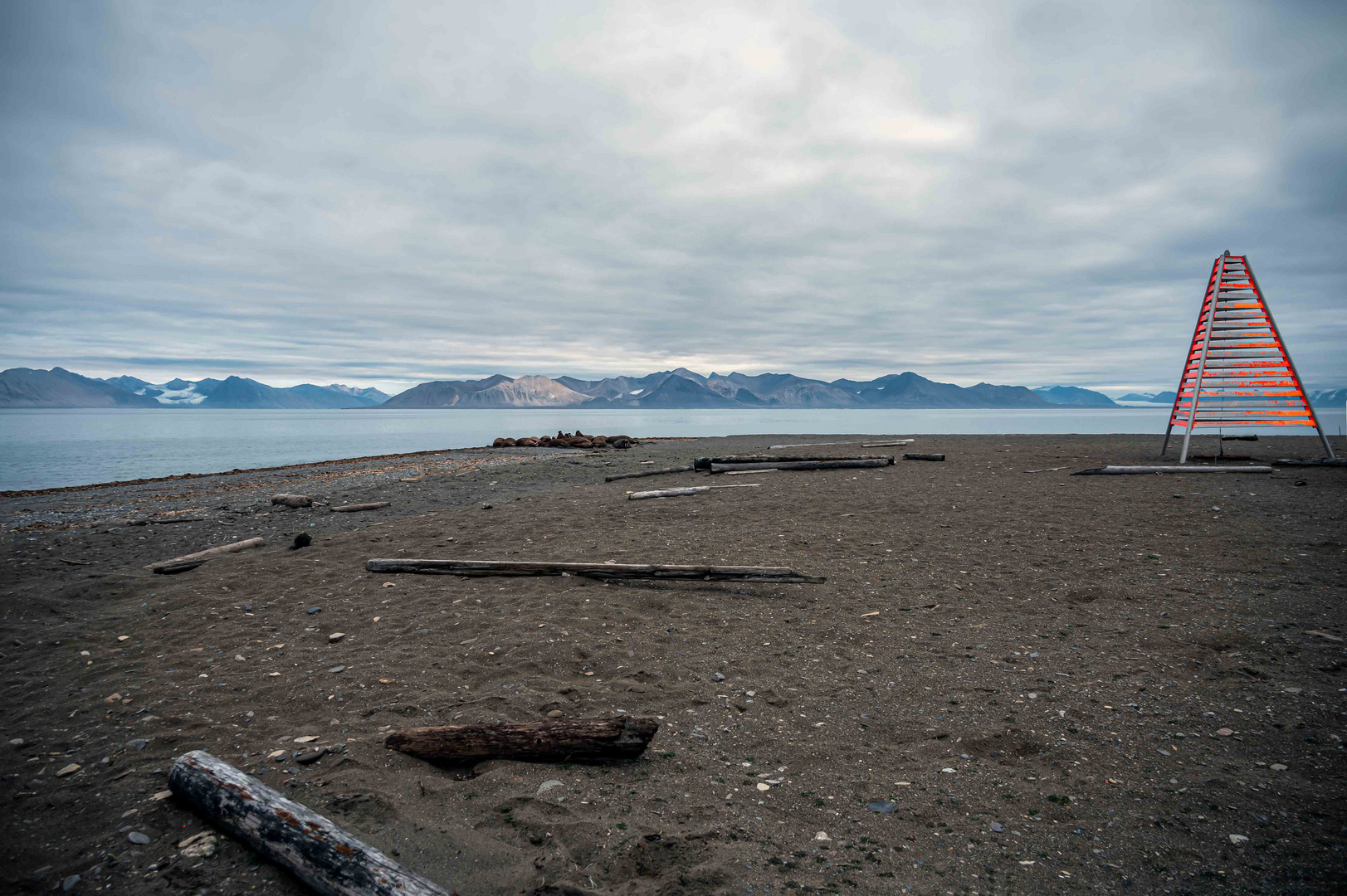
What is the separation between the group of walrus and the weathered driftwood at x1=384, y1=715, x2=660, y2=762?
2747 cm

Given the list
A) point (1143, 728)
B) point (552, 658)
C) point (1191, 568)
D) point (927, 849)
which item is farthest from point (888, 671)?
point (1191, 568)

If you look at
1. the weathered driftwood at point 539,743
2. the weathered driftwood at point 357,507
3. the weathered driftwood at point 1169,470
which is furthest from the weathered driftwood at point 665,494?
the weathered driftwood at point 539,743

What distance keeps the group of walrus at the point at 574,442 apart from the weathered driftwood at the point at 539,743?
27.5m

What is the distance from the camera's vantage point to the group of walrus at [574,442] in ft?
106

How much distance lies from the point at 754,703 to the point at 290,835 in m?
3.00

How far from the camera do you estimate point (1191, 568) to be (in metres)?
7.00

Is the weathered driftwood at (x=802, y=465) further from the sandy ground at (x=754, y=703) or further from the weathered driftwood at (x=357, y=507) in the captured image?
the weathered driftwood at (x=357, y=507)

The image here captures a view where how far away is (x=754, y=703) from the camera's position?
4.67 m

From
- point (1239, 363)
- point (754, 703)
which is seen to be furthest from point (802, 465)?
point (754, 703)

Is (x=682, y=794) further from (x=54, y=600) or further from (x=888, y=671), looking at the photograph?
(x=54, y=600)

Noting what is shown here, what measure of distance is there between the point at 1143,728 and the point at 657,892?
340cm

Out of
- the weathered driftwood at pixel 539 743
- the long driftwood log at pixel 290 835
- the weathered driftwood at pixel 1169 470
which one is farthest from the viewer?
the weathered driftwood at pixel 1169 470

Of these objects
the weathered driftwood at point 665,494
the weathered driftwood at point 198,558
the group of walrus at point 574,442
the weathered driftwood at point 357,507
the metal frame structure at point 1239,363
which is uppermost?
the metal frame structure at point 1239,363

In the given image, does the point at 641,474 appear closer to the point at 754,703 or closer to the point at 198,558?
the point at 198,558
